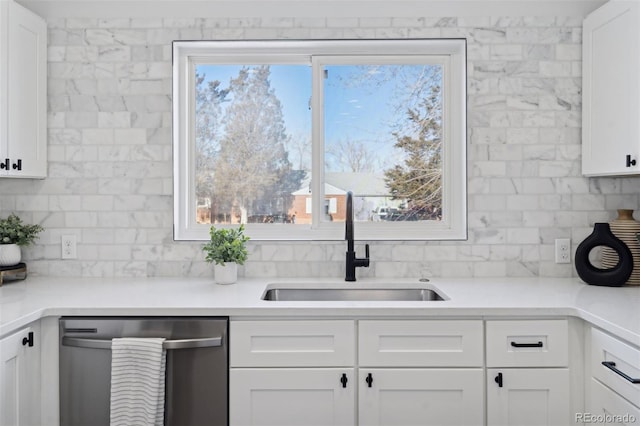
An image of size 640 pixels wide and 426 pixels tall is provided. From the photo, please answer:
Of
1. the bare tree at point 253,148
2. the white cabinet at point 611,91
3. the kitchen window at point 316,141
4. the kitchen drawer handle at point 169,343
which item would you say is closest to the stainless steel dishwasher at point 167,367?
the kitchen drawer handle at point 169,343

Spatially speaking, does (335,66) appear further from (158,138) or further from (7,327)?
(7,327)

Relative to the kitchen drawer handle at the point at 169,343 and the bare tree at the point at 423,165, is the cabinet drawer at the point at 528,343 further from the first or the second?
the kitchen drawer handle at the point at 169,343

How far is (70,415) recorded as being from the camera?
1.83 m

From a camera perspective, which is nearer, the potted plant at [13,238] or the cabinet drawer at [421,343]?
the cabinet drawer at [421,343]

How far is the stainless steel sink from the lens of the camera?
2328mm

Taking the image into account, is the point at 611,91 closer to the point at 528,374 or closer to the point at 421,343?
the point at 528,374

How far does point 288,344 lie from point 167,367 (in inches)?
18.3

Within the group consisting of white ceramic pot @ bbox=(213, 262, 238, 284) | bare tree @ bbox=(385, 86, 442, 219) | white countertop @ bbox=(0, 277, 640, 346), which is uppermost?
bare tree @ bbox=(385, 86, 442, 219)

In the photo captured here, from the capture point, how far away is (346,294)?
2340mm

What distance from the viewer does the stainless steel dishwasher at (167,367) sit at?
1.80 m

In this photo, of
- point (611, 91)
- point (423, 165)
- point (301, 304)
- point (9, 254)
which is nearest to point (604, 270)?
point (611, 91)

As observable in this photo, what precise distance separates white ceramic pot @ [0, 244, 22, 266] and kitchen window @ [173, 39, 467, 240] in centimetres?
78

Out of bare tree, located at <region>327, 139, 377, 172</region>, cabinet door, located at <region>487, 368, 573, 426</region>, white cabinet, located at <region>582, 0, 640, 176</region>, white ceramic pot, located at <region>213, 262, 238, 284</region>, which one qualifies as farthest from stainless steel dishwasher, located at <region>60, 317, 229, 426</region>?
white cabinet, located at <region>582, 0, 640, 176</region>

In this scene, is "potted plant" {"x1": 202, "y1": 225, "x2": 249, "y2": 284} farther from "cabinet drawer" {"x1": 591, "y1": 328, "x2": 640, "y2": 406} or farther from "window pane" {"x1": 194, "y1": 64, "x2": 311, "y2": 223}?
"cabinet drawer" {"x1": 591, "y1": 328, "x2": 640, "y2": 406}
